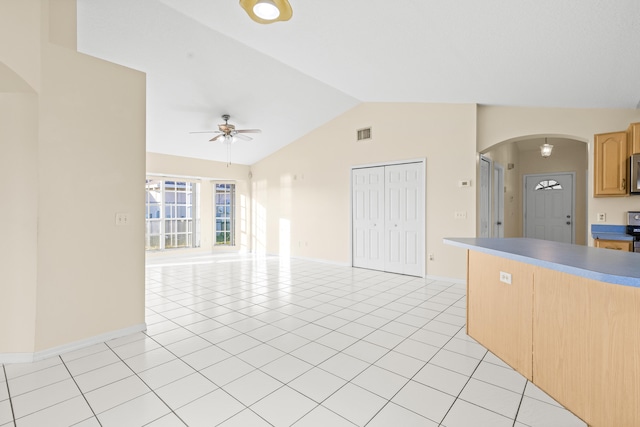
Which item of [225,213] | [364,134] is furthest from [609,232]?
[225,213]

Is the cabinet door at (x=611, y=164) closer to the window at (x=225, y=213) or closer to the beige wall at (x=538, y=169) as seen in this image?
the beige wall at (x=538, y=169)

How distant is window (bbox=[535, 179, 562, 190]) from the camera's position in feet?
24.9

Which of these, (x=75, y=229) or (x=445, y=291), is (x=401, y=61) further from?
(x=75, y=229)

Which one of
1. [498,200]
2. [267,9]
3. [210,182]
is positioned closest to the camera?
[267,9]

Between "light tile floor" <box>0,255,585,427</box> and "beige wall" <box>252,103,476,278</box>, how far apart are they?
5.78ft

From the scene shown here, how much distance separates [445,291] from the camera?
14.8ft

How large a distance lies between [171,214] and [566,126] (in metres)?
8.80

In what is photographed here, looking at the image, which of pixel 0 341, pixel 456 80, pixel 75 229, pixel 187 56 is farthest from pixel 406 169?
pixel 0 341

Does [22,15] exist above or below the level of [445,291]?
above

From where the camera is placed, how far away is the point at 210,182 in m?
8.78

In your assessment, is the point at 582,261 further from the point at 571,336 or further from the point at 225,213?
the point at 225,213

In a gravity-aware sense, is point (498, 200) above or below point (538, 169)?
below

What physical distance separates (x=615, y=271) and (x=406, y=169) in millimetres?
4305

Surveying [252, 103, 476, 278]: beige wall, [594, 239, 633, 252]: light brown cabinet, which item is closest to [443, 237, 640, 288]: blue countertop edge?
[594, 239, 633, 252]: light brown cabinet
